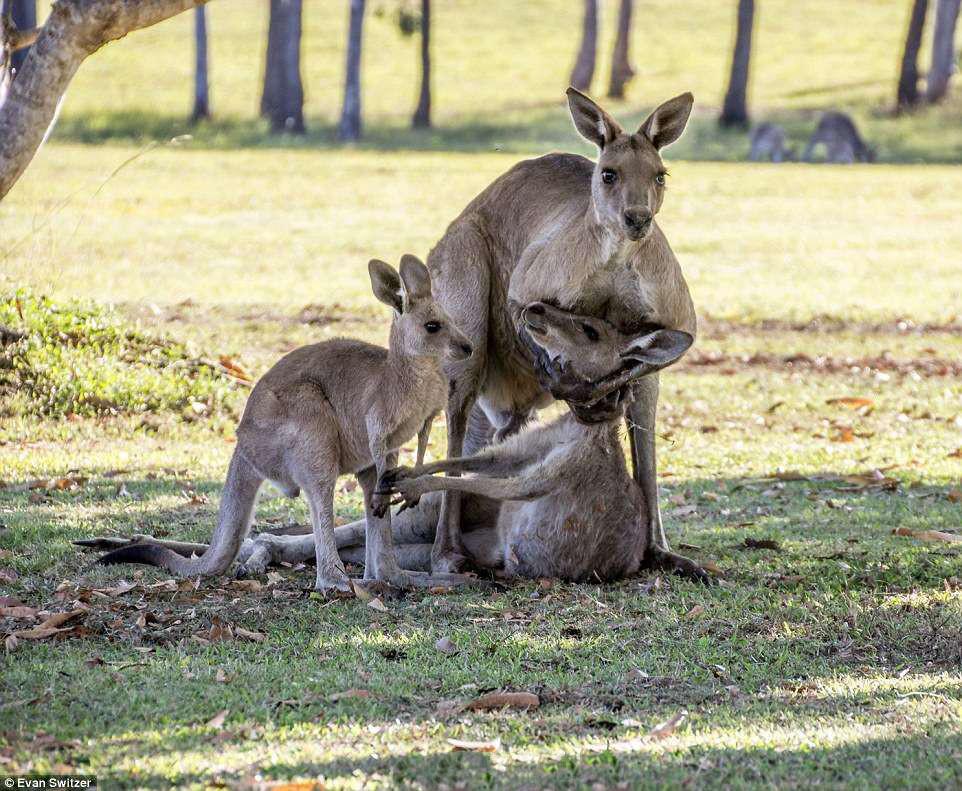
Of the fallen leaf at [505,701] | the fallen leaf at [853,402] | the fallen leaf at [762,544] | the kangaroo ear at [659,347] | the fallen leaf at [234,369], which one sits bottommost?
the fallen leaf at [853,402]

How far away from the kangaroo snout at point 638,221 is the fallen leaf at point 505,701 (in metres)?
1.93

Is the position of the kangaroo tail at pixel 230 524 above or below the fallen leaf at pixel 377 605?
above

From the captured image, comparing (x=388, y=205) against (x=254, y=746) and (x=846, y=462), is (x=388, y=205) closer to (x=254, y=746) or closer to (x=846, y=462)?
(x=846, y=462)

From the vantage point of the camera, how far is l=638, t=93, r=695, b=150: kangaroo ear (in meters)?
5.59

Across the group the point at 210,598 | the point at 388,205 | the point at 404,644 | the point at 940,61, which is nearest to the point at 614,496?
the point at 404,644

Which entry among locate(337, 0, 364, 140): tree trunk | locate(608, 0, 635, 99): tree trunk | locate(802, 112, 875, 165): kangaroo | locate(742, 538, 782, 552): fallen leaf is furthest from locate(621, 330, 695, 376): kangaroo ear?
locate(608, 0, 635, 99): tree trunk

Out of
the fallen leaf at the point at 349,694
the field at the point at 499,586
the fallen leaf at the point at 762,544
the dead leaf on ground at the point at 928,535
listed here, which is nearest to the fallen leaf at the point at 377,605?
the field at the point at 499,586

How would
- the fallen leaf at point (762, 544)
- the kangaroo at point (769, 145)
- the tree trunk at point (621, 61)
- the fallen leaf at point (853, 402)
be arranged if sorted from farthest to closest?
1. the tree trunk at point (621, 61)
2. the kangaroo at point (769, 145)
3. the fallen leaf at point (853, 402)
4. the fallen leaf at point (762, 544)

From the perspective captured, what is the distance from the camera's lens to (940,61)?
3541 centimetres

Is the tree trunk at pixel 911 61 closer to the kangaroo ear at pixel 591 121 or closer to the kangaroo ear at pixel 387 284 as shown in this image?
the kangaroo ear at pixel 591 121

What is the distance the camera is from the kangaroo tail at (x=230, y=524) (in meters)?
5.48

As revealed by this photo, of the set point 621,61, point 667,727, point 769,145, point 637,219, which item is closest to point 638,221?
point 637,219

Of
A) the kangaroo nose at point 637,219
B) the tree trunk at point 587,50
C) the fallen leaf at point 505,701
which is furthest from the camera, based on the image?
the tree trunk at point 587,50

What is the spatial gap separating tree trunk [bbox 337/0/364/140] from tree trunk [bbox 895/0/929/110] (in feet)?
44.0
